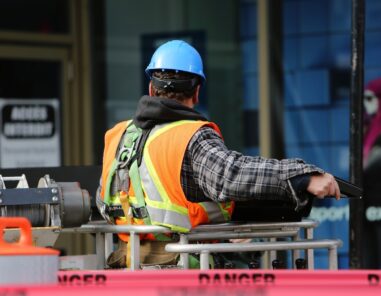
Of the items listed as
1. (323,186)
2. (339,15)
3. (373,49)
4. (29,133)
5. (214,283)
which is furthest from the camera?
(29,133)

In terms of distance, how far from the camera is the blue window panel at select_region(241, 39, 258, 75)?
9.22m

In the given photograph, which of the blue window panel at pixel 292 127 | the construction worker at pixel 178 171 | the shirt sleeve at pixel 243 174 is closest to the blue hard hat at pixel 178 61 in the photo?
the construction worker at pixel 178 171

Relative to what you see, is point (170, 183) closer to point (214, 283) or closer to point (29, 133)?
point (214, 283)

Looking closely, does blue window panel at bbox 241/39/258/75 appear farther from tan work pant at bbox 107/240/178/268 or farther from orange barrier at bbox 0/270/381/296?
orange barrier at bbox 0/270/381/296

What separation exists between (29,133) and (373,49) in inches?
128

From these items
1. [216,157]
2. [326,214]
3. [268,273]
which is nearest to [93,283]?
[268,273]

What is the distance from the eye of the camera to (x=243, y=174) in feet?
13.9

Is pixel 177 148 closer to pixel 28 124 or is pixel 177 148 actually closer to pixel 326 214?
pixel 326 214

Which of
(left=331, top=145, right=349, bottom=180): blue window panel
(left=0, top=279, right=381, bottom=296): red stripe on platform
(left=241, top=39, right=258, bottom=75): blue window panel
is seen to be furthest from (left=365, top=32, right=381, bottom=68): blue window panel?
(left=0, top=279, right=381, bottom=296): red stripe on platform

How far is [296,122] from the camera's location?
9.07 m

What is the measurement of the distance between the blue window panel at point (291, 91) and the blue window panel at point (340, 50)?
384 millimetres

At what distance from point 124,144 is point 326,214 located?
4437mm

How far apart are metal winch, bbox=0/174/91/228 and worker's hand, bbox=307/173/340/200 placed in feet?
3.00

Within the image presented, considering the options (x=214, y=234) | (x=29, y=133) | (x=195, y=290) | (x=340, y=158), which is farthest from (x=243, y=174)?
(x=29, y=133)
